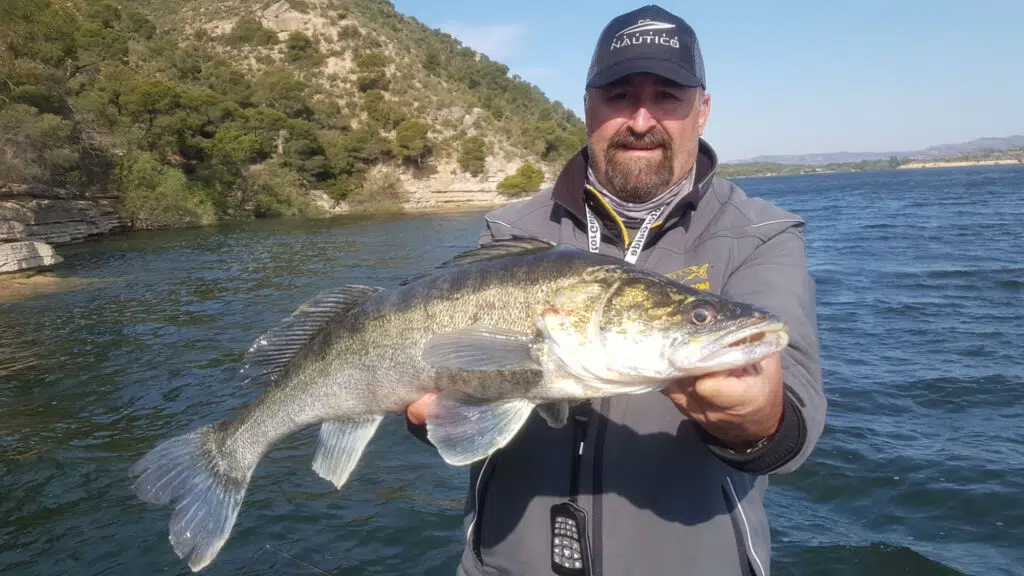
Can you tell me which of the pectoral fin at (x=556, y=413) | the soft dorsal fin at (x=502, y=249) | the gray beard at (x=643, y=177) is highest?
the gray beard at (x=643, y=177)

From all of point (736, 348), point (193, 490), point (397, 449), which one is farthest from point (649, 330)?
point (397, 449)

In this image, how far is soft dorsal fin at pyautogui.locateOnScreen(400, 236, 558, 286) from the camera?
2566mm

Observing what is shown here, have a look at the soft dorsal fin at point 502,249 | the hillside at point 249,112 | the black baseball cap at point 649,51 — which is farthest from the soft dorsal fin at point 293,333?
the hillside at point 249,112

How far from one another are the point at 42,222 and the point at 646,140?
99.5 ft

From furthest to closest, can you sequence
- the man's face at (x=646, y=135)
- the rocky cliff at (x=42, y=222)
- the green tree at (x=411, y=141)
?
the green tree at (x=411, y=141) → the rocky cliff at (x=42, y=222) → the man's face at (x=646, y=135)

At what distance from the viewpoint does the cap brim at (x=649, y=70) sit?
268 centimetres

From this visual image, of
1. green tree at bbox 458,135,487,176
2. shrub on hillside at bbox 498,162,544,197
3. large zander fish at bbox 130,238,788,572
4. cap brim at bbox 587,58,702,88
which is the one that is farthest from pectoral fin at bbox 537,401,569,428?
green tree at bbox 458,135,487,176

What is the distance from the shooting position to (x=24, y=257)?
1906 centimetres

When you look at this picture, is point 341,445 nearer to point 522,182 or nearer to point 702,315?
point 702,315

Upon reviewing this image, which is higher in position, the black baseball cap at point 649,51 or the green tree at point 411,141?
the green tree at point 411,141

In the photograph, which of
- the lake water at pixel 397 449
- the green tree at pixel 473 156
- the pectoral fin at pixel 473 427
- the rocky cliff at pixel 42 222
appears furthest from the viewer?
the green tree at pixel 473 156

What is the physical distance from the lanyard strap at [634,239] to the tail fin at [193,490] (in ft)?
6.97

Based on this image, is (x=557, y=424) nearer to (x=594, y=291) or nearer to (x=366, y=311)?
(x=594, y=291)

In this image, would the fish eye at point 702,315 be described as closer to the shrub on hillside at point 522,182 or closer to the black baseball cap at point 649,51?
the black baseball cap at point 649,51
